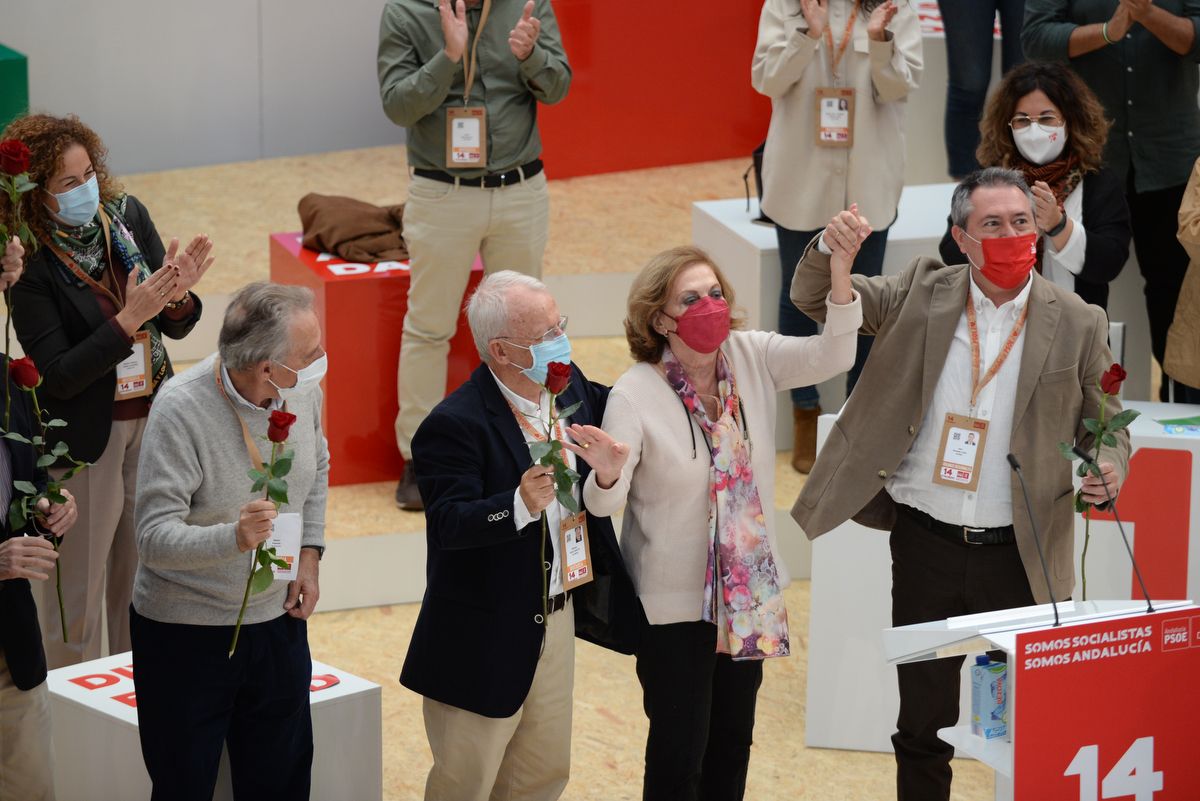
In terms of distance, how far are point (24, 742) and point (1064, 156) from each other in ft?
10.3

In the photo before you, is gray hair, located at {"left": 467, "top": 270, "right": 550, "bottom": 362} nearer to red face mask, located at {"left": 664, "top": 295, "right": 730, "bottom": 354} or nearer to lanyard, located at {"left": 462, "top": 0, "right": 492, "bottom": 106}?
red face mask, located at {"left": 664, "top": 295, "right": 730, "bottom": 354}

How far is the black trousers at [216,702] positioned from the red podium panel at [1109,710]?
59.8 inches

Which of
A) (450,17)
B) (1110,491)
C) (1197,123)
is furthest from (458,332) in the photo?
(1110,491)

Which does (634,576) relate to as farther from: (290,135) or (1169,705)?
(290,135)

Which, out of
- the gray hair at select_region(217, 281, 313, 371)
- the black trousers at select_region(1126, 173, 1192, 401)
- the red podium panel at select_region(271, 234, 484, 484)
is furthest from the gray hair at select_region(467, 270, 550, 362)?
the black trousers at select_region(1126, 173, 1192, 401)

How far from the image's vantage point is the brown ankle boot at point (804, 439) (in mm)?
6180

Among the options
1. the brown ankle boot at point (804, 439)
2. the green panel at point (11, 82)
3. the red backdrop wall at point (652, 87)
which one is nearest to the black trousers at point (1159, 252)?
the brown ankle boot at point (804, 439)

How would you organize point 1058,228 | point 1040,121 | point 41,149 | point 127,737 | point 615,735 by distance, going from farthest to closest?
1. point 615,735
2. point 1040,121
3. point 1058,228
4. point 41,149
5. point 127,737

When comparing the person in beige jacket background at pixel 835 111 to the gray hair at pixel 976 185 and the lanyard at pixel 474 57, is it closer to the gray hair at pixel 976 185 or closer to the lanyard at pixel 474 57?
the lanyard at pixel 474 57

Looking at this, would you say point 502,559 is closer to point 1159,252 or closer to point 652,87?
point 1159,252

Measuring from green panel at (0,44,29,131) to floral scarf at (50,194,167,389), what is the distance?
3.52m

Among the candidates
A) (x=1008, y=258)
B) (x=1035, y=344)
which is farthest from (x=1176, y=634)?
(x=1008, y=258)

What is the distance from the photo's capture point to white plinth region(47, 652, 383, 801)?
12.2 feet

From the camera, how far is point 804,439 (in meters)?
6.20
